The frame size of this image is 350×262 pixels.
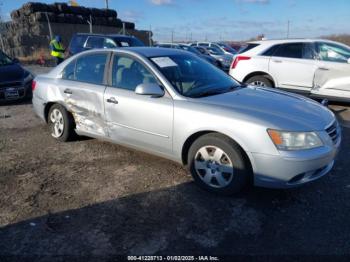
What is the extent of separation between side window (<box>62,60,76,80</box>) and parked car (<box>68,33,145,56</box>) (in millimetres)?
7353

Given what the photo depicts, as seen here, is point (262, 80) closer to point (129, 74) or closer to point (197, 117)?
point (129, 74)

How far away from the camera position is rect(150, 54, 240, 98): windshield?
4.07 meters

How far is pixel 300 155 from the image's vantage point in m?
3.23

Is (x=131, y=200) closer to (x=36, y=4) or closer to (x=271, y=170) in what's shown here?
(x=271, y=170)

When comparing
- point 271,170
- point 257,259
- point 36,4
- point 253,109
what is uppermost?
point 36,4

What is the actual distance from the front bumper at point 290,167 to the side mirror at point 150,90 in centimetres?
129

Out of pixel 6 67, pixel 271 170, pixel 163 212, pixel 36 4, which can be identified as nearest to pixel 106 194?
pixel 163 212

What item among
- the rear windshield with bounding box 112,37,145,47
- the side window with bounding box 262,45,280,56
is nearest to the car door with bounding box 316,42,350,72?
the side window with bounding box 262,45,280,56

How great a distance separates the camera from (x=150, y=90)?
12.7 ft

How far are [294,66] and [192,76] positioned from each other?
4398 millimetres

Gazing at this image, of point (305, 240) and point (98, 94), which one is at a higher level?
point (98, 94)

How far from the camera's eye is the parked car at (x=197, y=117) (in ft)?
10.9

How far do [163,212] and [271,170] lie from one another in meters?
1.14

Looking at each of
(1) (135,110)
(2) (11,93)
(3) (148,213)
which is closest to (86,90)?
(1) (135,110)
